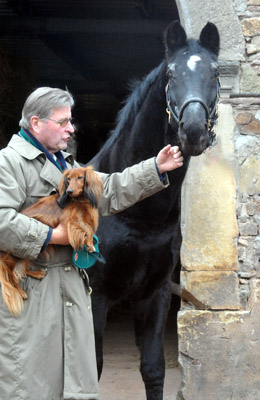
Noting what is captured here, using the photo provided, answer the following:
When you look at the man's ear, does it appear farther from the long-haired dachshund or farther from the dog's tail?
the dog's tail

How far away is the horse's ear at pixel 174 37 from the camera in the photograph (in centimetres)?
358

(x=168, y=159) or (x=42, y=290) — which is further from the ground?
(x=168, y=159)

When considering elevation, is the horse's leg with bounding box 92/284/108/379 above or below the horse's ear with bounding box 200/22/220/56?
below

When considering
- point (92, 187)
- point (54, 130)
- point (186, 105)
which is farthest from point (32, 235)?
point (186, 105)

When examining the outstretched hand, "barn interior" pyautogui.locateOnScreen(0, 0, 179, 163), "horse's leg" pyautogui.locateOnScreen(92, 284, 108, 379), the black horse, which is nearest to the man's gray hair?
the outstretched hand

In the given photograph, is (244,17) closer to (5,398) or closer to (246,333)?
(246,333)

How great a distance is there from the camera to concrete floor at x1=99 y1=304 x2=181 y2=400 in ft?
18.1

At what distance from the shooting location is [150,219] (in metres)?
3.95

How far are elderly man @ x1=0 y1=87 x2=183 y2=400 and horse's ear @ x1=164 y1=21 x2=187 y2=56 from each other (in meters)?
0.92

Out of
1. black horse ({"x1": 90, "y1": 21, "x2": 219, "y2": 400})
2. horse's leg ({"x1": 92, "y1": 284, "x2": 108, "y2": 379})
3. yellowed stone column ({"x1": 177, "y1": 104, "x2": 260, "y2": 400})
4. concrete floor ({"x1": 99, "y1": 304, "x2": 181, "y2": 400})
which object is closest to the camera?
black horse ({"x1": 90, "y1": 21, "x2": 219, "y2": 400})

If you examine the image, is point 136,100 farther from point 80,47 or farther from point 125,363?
point 80,47

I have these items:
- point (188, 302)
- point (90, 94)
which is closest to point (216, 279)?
point (188, 302)

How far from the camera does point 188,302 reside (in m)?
4.46

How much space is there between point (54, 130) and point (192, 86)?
0.82 meters
